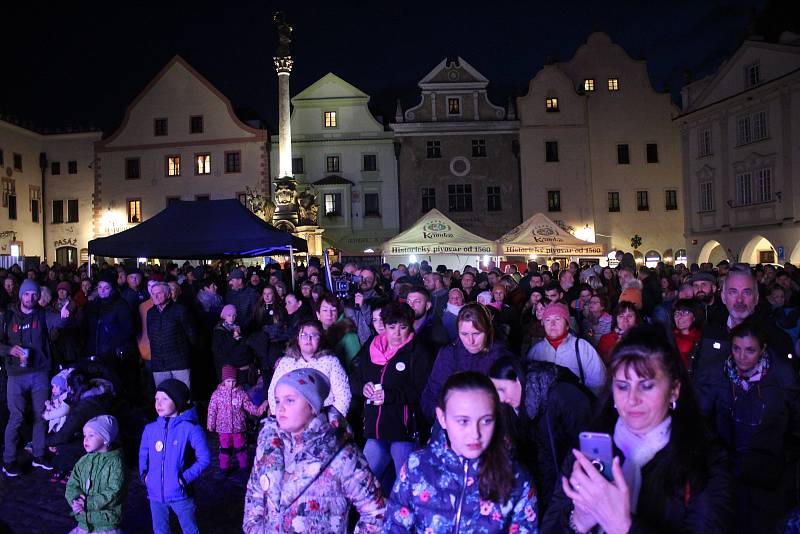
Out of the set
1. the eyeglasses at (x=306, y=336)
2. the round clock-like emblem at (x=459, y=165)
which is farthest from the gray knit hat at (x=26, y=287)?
the round clock-like emblem at (x=459, y=165)

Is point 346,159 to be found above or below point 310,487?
above

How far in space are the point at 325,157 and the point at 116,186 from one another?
38.7 feet

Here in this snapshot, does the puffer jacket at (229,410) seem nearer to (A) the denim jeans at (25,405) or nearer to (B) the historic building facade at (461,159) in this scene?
(A) the denim jeans at (25,405)

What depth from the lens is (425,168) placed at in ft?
117

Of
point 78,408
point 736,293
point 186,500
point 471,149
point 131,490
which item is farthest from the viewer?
point 471,149

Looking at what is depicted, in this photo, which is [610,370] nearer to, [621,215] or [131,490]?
[131,490]

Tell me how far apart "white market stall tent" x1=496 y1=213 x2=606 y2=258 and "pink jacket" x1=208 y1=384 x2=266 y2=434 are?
11.9 metres

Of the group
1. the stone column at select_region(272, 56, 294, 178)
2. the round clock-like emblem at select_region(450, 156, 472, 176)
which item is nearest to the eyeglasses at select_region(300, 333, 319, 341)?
the stone column at select_region(272, 56, 294, 178)

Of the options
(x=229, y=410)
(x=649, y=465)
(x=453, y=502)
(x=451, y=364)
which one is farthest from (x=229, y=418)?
(x=649, y=465)

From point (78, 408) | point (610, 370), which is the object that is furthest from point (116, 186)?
point (610, 370)

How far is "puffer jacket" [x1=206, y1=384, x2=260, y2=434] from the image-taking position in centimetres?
748

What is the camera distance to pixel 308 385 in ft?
11.2

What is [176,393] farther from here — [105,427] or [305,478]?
[305,478]

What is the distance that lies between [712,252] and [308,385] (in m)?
33.7
